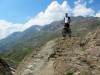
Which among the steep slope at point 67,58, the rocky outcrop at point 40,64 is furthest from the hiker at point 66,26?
the rocky outcrop at point 40,64

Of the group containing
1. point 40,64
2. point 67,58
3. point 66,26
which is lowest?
point 40,64

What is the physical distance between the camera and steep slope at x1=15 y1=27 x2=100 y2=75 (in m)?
20.7

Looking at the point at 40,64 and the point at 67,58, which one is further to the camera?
the point at 40,64

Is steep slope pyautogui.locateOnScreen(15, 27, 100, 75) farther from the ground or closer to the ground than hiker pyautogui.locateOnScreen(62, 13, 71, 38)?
closer to the ground

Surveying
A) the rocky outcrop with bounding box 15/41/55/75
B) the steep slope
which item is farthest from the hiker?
the rocky outcrop with bounding box 15/41/55/75

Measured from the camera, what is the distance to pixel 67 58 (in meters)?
22.4

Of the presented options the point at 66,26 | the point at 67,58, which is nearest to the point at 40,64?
the point at 67,58

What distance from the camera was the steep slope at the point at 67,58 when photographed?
67.8 feet

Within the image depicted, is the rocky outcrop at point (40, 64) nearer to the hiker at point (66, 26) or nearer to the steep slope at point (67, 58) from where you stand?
the steep slope at point (67, 58)

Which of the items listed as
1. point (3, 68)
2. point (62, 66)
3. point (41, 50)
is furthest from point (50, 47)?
point (3, 68)

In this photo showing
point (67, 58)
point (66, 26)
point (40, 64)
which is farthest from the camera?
point (66, 26)

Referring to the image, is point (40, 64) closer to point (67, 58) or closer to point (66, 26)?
point (67, 58)

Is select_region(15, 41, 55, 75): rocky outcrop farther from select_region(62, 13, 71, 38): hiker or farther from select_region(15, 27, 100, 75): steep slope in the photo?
select_region(62, 13, 71, 38): hiker

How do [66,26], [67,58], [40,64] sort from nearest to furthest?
[67,58]
[40,64]
[66,26]
